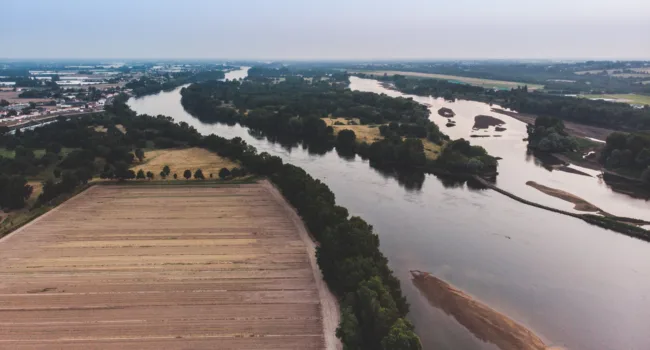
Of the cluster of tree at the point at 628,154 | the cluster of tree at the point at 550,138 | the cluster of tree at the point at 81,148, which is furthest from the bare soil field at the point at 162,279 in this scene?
the cluster of tree at the point at 550,138

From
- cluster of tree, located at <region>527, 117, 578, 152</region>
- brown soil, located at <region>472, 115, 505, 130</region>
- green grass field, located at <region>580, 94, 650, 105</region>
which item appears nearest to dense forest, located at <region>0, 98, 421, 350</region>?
cluster of tree, located at <region>527, 117, 578, 152</region>

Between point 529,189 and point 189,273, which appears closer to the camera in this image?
point 189,273

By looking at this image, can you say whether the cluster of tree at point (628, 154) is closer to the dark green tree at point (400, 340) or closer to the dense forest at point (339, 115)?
the dense forest at point (339, 115)

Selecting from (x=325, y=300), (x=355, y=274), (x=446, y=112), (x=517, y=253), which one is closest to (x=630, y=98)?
(x=446, y=112)

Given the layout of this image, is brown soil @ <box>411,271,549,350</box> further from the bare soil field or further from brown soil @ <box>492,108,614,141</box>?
brown soil @ <box>492,108,614,141</box>

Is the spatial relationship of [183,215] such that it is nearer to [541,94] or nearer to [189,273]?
[189,273]

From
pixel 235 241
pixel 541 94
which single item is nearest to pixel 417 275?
pixel 235 241

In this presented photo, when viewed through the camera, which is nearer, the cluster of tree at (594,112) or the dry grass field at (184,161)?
the dry grass field at (184,161)
